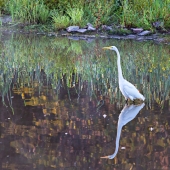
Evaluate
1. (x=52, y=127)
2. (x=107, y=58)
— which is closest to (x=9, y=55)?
(x=107, y=58)

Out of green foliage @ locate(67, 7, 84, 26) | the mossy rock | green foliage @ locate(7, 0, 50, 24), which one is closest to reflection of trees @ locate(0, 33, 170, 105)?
the mossy rock

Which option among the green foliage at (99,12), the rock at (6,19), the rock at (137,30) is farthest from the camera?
the rock at (6,19)

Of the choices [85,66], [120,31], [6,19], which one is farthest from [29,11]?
[85,66]

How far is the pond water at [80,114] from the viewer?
501cm

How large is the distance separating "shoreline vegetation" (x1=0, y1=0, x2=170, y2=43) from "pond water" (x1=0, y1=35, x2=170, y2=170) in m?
4.71

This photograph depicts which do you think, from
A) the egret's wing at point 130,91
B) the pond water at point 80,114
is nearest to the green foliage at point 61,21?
the pond water at point 80,114

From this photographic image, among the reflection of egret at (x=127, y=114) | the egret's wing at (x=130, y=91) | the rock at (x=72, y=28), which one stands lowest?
the rock at (x=72, y=28)

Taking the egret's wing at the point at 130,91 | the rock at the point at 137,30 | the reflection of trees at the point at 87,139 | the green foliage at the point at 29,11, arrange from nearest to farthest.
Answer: the reflection of trees at the point at 87,139 → the egret's wing at the point at 130,91 → the rock at the point at 137,30 → the green foliage at the point at 29,11

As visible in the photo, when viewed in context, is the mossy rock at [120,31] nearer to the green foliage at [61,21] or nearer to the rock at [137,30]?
the rock at [137,30]

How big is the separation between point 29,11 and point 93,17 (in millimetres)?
2227

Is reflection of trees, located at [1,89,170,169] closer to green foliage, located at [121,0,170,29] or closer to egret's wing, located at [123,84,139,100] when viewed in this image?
egret's wing, located at [123,84,139,100]

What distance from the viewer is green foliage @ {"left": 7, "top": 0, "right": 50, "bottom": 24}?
17.8m

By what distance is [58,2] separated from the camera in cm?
1852

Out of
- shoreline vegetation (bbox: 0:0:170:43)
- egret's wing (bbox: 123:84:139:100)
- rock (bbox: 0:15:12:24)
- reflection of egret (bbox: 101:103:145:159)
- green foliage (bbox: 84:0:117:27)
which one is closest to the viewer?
reflection of egret (bbox: 101:103:145:159)
